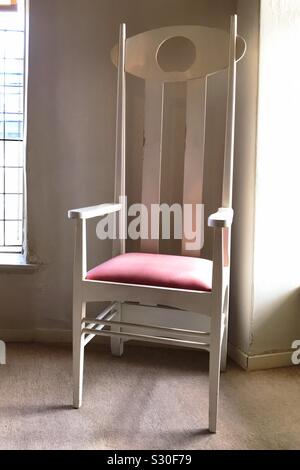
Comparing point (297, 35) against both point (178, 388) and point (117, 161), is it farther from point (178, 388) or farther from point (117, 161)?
point (178, 388)

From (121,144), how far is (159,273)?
565 mm

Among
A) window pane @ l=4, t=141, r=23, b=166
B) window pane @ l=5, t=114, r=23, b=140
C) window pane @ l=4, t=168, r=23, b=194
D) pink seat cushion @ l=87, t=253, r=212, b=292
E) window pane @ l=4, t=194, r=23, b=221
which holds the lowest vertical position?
pink seat cushion @ l=87, t=253, r=212, b=292

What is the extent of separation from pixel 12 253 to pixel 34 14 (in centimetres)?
93

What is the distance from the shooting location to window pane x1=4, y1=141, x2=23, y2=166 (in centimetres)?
193

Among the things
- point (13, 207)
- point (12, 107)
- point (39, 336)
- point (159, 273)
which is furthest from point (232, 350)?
point (12, 107)

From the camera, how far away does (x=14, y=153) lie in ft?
6.37

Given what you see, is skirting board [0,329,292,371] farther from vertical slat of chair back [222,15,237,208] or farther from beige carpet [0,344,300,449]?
vertical slat of chair back [222,15,237,208]

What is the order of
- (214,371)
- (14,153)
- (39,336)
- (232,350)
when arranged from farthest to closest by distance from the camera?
1. (14,153)
2. (39,336)
3. (232,350)
4. (214,371)

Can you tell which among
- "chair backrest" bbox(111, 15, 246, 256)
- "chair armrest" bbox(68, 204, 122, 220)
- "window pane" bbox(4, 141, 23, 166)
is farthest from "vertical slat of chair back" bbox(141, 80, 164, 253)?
"window pane" bbox(4, 141, 23, 166)

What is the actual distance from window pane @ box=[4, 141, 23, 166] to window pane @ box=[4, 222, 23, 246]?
0.26 metres

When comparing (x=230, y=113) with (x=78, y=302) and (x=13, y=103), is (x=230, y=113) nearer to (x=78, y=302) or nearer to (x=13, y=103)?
(x=78, y=302)

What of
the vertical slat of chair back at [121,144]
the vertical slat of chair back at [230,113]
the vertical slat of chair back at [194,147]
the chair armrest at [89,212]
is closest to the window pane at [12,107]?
the vertical slat of chair back at [121,144]
